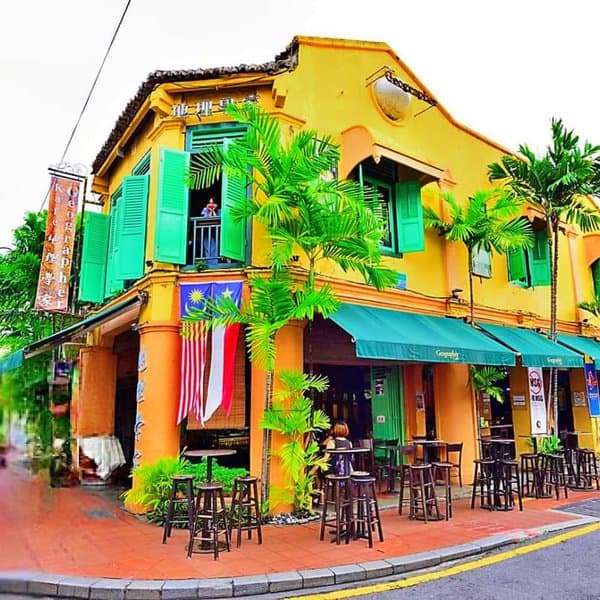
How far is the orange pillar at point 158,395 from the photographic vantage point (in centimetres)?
828

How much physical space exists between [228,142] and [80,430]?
6.97 meters

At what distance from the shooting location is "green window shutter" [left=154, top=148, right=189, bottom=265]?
873cm

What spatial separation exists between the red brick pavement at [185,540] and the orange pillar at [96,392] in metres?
3.01

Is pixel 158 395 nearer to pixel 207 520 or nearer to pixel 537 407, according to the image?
pixel 207 520

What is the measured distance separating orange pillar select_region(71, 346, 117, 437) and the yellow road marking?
7835 millimetres

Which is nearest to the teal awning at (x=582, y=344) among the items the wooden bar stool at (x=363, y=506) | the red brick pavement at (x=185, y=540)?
the red brick pavement at (x=185, y=540)

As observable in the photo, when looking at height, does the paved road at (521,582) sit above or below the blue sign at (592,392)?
below

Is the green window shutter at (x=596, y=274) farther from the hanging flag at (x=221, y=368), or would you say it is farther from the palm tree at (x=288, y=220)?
the hanging flag at (x=221, y=368)

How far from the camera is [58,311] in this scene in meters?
10.7

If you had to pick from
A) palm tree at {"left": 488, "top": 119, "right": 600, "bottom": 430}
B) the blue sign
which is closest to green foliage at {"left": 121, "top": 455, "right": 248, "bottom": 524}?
palm tree at {"left": 488, "top": 119, "right": 600, "bottom": 430}

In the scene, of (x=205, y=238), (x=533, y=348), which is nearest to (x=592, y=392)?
(x=533, y=348)

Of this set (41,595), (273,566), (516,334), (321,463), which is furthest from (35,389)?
(516,334)

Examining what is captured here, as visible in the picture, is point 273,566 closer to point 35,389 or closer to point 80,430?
point 35,389

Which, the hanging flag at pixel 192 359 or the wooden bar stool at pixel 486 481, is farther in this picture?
the wooden bar stool at pixel 486 481
